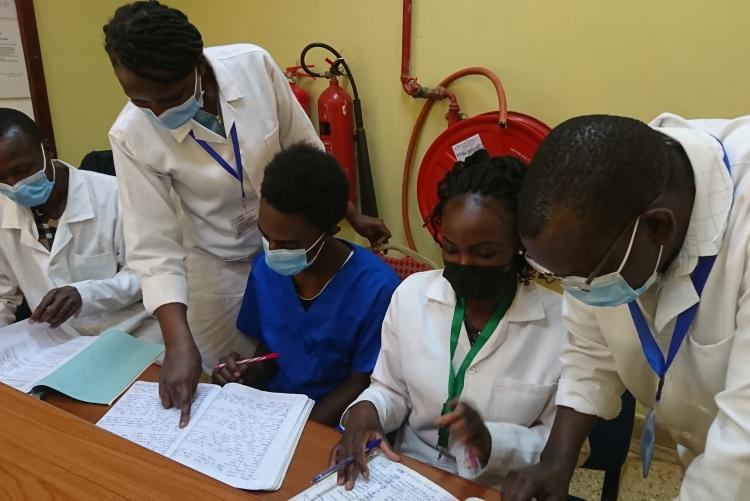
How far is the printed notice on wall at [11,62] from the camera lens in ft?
8.09

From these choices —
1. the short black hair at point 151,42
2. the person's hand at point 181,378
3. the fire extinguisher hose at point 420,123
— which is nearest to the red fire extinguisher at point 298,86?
the fire extinguisher hose at point 420,123

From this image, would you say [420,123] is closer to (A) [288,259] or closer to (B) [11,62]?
(A) [288,259]

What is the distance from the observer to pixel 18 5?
8.15ft

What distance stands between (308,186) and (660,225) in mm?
790

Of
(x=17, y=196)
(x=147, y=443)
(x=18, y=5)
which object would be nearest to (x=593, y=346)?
(x=147, y=443)

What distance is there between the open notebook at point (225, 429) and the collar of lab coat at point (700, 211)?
0.71 meters

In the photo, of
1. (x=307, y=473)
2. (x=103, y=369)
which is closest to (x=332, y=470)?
(x=307, y=473)

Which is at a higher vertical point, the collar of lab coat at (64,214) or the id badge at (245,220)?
the id badge at (245,220)

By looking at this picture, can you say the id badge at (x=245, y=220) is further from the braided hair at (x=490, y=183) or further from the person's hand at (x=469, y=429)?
the person's hand at (x=469, y=429)

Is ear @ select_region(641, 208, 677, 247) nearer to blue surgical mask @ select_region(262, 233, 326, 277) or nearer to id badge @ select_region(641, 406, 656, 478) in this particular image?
id badge @ select_region(641, 406, 656, 478)

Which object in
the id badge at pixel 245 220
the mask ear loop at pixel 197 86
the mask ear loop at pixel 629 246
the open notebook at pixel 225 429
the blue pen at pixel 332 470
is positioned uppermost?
the mask ear loop at pixel 197 86

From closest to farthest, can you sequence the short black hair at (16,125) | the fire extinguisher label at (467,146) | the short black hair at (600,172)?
1. the short black hair at (600,172)
2. the short black hair at (16,125)
3. the fire extinguisher label at (467,146)

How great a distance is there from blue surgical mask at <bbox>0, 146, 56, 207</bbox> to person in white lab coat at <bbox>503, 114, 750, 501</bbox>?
4.75 ft

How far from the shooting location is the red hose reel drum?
6.32 feet
